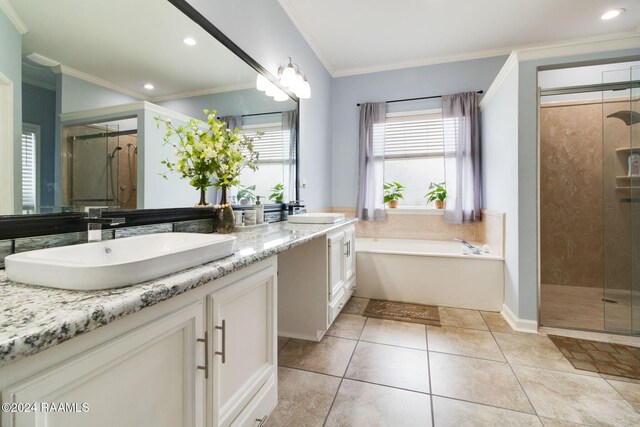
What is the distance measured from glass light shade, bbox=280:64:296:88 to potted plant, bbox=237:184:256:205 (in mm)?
978

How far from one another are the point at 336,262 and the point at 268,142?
3.61 feet

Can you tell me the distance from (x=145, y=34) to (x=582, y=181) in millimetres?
3982

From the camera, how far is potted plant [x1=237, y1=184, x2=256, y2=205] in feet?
6.73

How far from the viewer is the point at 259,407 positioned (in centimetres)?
112

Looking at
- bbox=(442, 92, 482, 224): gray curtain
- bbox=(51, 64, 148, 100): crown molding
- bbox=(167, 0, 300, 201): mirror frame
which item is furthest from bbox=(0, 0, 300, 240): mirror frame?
bbox=(442, 92, 482, 224): gray curtain

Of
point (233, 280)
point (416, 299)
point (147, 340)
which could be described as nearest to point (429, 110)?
point (416, 299)

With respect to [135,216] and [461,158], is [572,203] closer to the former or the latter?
[461,158]

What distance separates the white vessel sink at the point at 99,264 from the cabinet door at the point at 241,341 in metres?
0.14

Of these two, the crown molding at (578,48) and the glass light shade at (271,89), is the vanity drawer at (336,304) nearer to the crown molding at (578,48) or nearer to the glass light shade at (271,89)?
the glass light shade at (271,89)

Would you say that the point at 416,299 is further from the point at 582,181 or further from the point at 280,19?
the point at 280,19

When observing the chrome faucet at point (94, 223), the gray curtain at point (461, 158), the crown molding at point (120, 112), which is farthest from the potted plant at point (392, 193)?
the chrome faucet at point (94, 223)

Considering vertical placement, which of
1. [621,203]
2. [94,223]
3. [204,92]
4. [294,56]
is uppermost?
[294,56]

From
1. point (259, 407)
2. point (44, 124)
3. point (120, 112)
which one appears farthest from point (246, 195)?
point (259, 407)

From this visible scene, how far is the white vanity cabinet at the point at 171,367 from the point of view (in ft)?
1.52
